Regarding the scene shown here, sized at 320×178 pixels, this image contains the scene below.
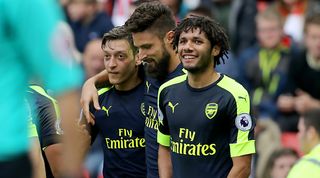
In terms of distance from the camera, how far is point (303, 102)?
32.3 feet

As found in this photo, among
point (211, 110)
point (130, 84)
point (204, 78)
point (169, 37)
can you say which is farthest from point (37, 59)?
point (130, 84)

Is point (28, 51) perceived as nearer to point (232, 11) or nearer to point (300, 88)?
point (300, 88)

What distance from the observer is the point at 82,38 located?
11781mm

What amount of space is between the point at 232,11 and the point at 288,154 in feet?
9.58

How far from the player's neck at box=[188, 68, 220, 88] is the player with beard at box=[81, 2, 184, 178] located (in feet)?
1.52

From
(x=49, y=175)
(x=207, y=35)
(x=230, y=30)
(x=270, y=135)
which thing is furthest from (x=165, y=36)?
(x=230, y=30)

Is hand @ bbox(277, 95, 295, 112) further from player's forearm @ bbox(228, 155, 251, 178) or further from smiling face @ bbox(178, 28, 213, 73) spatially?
player's forearm @ bbox(228, 155, 251, 178)

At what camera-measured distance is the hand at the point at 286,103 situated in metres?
10.2

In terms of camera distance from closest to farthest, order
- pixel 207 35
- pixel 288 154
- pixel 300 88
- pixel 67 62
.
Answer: pixel 67 62 < pixel 207 35 < pixel 288 154 < pixel 300 88

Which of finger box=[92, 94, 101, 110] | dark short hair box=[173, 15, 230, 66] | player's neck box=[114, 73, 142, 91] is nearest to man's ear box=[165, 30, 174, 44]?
dark short hair box=[173, 15, 230, 66]

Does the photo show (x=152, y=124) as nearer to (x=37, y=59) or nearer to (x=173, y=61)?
(x=173, y=61)

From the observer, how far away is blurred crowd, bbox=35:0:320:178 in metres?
9.78

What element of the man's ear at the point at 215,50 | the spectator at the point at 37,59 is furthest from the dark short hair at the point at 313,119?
the spectator at the point at 37,59

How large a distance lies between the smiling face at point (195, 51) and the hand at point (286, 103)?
382cm
